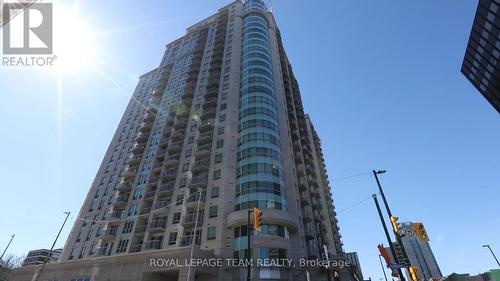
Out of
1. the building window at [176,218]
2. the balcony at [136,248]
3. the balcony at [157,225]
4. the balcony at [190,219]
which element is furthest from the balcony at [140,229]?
the balcony at [190,219]

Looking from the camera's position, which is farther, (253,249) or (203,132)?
(203,132)

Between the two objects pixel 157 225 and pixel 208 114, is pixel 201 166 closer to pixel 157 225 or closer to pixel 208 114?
pixel 157 225

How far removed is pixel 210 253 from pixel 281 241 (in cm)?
846

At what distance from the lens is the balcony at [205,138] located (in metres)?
44.8

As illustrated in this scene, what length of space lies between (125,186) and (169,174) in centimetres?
949

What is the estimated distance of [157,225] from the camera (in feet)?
126

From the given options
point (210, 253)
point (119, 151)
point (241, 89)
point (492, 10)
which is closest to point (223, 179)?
point (210, 253)

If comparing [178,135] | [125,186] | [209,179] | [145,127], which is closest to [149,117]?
[145,127]

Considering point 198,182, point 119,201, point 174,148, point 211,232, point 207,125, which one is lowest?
point 211,232

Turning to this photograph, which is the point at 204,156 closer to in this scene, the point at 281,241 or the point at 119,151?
the point at 281,241

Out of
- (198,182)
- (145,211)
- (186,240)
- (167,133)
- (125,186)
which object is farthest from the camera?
(167,133)

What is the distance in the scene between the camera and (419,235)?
15.3m

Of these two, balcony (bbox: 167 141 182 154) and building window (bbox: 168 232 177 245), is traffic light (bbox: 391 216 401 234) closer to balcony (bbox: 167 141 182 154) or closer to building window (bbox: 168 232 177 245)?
building window (bbox: 168 232 177 245)

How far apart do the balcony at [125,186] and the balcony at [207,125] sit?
16499mm
